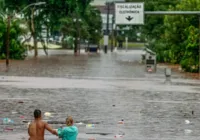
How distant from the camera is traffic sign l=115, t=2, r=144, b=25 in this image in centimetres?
5614

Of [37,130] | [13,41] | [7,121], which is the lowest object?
[13,41]

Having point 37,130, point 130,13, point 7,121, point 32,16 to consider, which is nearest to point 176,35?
point 130,13

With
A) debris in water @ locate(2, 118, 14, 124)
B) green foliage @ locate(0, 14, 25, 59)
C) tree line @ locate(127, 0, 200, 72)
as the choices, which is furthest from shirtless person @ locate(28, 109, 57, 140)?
green foliage @ locate(0, 14, 25, 59)

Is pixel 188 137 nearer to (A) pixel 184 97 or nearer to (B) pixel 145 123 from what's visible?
(B) pixel 145 123

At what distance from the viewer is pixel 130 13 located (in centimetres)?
5647

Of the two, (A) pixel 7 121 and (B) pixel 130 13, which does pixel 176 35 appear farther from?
(A) pixel 7 121

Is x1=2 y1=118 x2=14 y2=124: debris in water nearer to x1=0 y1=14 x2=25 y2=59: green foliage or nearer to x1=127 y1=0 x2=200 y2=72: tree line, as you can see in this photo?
x1=127 y1=0 x2=200 y2=72: tree line

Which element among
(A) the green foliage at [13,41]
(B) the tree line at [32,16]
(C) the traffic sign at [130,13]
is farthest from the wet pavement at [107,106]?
(B) the tree line at [32,16]

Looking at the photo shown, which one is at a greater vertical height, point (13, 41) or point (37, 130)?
point (37, 130)

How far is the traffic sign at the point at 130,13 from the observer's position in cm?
5614

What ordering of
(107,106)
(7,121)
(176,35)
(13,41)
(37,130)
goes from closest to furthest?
(37,130) < (7,121) < (107,106) < (176,35) < (13,41)

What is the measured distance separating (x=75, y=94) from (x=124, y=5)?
2611 centimetres

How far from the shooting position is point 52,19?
91125 millimetres

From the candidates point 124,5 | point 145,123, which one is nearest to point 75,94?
point 145,123
